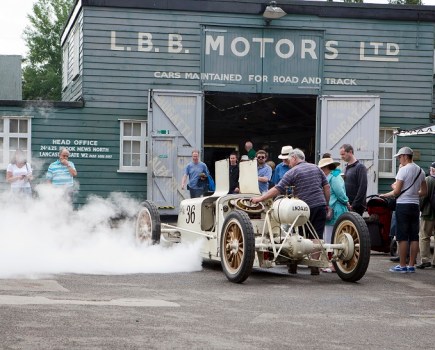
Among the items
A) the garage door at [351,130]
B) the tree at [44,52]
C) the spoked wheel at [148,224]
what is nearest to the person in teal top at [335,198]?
the spoked wheel at [148,224]

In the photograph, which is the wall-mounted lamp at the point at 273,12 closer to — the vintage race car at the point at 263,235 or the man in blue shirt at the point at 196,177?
the man in blue shirt at the point at 196,177

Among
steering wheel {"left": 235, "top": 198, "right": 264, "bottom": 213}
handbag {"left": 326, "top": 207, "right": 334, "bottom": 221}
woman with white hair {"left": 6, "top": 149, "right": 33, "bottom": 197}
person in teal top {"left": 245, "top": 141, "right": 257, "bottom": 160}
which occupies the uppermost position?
person in teal top {"left": 245, "top": 141, "right": 257, "bottom": 160}

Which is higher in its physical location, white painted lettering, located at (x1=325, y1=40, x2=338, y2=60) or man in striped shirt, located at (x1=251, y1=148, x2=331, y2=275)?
white painted lettering, located at (x1=325, y1=40, x2=338, y2=60)

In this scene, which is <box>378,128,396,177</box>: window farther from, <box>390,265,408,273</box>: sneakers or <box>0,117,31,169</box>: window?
<box>390,265,408,273</box>: sneakers

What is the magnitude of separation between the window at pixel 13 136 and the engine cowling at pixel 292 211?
12613mm

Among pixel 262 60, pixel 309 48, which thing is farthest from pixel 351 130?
pixel 262 60

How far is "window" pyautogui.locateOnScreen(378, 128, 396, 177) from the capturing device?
23.8m

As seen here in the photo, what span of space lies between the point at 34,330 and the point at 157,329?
3.03ft

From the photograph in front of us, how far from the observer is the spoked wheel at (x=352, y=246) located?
10.7 m

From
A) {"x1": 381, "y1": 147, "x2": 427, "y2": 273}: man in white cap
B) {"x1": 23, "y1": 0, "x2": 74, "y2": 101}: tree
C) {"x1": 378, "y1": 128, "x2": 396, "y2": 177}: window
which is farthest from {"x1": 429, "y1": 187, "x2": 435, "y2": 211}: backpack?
{"x1": 23, "y1": 0, "x2": 74, "y2": 101}: tree

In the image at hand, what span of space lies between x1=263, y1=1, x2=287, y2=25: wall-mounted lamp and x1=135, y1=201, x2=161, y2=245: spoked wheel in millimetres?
10475

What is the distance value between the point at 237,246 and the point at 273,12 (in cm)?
1259

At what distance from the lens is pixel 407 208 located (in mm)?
12609

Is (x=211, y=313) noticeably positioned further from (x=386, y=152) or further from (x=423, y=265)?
(x=386, y=152)
